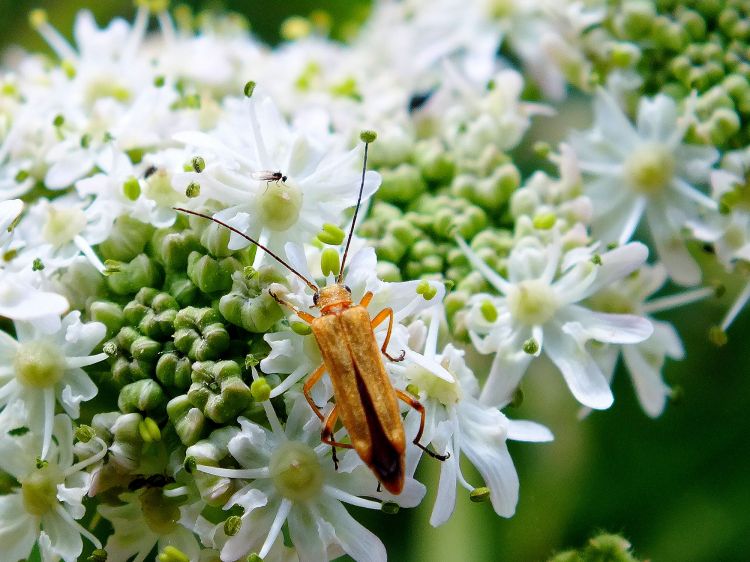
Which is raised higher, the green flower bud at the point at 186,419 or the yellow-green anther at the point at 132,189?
the yellow-green anther at the point at 132,189

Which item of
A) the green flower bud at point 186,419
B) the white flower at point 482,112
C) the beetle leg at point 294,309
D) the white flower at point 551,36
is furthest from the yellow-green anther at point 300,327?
the white flower at point 551,36

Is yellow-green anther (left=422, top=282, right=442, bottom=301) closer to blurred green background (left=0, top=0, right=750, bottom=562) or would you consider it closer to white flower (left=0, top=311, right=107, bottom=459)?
white flower (left=0, top=311, right=107, bottom=459)

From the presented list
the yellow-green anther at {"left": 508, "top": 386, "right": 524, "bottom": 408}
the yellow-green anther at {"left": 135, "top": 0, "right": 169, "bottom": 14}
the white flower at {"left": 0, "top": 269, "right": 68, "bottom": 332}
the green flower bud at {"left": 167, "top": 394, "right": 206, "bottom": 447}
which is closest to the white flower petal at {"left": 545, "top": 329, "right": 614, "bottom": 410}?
the yellow-green anther at {"left": 508, "top": 386, "right": 524, "bottom": 408}

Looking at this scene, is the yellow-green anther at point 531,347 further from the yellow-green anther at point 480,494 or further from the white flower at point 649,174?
the white flower at point 649,174

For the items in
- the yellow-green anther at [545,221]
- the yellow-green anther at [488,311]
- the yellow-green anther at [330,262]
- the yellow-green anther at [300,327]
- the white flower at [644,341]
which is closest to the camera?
the yellow-green anther at [300,327]

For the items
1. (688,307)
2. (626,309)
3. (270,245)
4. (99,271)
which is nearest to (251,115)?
(270,245)

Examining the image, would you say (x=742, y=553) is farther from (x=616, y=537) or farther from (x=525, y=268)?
(x=525, y=268)
